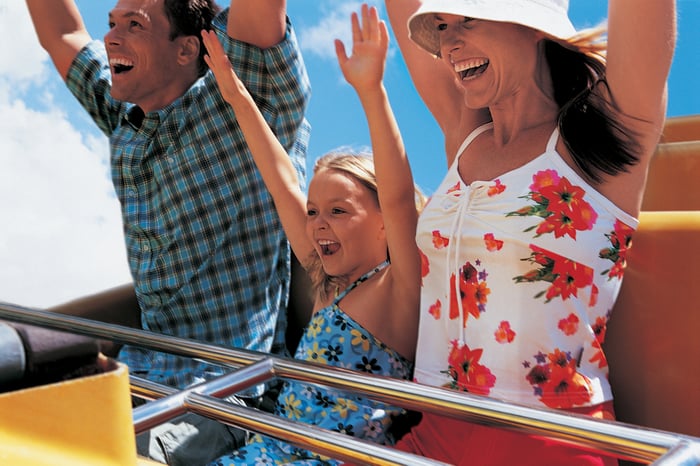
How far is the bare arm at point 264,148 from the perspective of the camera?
139 centimetres

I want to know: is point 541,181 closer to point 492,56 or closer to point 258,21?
point 492,56

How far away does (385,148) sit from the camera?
1.10m

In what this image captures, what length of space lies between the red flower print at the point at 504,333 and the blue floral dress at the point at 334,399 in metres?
0.27

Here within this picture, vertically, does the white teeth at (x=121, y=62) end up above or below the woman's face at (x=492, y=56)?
below

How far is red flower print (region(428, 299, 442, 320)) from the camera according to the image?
1.02 meters

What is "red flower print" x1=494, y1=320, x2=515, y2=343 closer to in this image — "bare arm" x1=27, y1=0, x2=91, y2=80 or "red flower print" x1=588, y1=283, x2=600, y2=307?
"red flower print" x1=588, y1=283, x2=600, y2=307

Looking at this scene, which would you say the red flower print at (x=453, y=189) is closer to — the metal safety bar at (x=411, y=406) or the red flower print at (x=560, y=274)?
the red flower print at (x=560, y=274)

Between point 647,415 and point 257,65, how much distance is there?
938mm

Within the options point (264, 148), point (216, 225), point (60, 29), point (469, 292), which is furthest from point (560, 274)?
point (60, 29)

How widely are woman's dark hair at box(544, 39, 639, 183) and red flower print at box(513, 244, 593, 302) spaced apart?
105mm

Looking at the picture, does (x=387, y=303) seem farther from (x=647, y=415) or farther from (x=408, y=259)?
(x=647, y=415)

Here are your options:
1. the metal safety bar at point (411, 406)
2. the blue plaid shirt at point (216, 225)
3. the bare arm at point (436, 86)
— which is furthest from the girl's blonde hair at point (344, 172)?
the metal safety bar at point (411, 406)

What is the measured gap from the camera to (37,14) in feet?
6.58

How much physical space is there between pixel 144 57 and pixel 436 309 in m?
0.99
